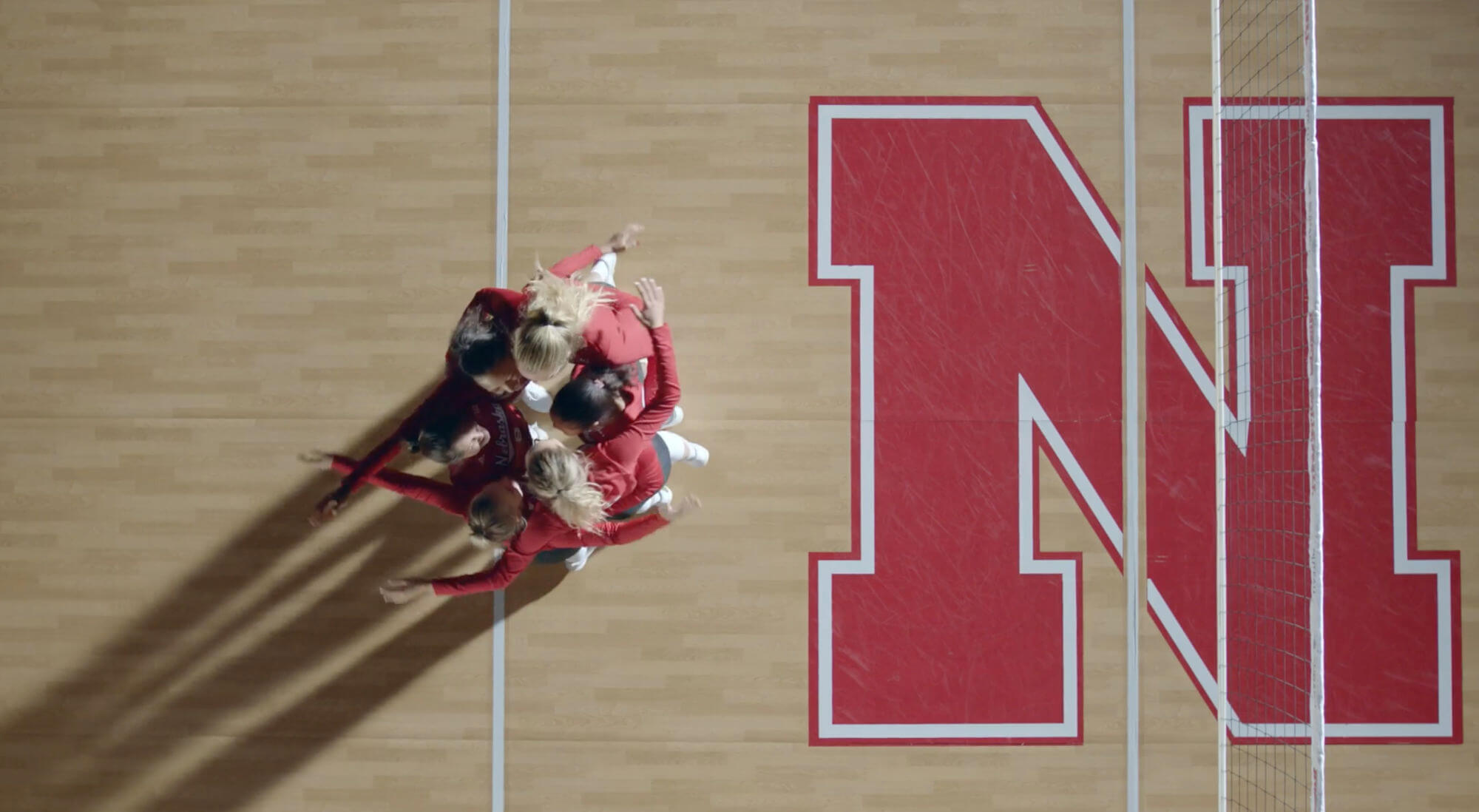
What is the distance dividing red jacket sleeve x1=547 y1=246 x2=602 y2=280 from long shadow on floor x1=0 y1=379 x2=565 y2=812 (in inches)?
38.6

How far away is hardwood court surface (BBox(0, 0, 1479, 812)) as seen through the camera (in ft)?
12.7

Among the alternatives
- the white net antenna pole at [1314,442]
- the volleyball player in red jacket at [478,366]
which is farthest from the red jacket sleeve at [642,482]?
the white net antenna pole at [1314,442]

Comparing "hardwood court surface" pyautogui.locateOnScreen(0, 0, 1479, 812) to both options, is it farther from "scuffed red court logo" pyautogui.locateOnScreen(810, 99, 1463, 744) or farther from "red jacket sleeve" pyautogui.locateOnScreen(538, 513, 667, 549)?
"red jacket sleeve" pyautogui.locateOnScreen(538, 513, 667, 549)

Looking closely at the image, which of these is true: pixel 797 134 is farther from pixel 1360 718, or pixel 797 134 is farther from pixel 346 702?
pixel 1360 718

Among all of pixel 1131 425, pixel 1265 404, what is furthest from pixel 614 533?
pixel 1265 404

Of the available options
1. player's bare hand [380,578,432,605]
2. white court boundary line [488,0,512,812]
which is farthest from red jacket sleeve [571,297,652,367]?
player's bare hand [380,578,432,605]

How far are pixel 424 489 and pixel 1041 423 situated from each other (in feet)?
8.03

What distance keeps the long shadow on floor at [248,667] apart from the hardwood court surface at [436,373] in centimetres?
2

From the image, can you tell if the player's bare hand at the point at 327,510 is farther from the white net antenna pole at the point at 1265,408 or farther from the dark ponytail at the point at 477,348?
the white net antenna pole at the point at 1265,408

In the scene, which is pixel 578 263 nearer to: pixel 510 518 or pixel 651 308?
pixel 651 308

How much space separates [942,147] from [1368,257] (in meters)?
1.84

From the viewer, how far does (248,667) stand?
390cm

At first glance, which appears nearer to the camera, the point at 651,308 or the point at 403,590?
the point at 651,308

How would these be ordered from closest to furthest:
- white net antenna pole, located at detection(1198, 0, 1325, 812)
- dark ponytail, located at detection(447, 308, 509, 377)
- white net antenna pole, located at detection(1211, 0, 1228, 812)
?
dark ponytail, located at detection(447, 308, 509, 377)
white net antenna pole, located at detection(1211, 0, 1228, 812)
white net antenna pole, located at detection(1198, 0, 1325, 812)
